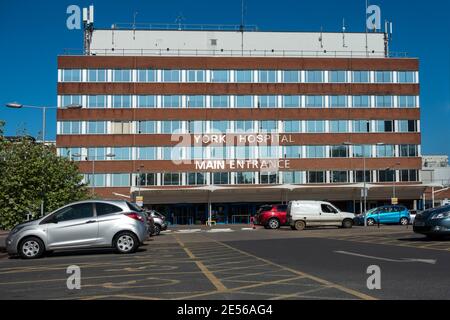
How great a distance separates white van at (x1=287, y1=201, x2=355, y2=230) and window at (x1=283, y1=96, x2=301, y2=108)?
3585 centimetres

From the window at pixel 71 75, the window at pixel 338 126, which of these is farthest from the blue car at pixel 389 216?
the window at pixel 71 75

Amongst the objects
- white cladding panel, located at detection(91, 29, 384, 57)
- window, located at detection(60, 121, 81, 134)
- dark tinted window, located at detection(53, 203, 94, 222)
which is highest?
white cladding panel, located at detection(91, 29, 384, 57)

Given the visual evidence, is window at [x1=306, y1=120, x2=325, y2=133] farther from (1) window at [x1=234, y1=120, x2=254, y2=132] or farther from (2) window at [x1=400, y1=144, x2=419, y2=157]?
(2) window at [x1=400, y1=144, x2=419, y2=157]

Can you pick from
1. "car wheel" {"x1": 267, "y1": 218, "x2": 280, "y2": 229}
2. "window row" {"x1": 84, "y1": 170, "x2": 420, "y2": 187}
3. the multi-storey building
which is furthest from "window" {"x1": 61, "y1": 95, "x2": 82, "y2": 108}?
"car wheel" {"x1": 267, "y1": 218, "x2": 280, "y2": 229}

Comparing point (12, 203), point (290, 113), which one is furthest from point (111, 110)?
point (12, 203)

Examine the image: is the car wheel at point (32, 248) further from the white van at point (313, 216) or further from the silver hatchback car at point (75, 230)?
the white van at point (313, 216)

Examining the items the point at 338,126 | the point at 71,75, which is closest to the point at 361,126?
the point at 338,126

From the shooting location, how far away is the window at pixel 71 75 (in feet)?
235

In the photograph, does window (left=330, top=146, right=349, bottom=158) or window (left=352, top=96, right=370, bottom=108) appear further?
window (left=352, top=96, right=370, bottom=108)

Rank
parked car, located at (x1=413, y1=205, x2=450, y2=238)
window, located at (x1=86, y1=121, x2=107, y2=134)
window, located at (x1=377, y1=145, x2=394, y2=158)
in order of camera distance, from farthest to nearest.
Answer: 1. window, located at (x1=377, y1=145, x2=394, y2=158)
2. window, located at (x1=86, y1=121, x2=107, y2=134)
3. parked car, located at (x1=413, y1=205, x2=450, y2=238)

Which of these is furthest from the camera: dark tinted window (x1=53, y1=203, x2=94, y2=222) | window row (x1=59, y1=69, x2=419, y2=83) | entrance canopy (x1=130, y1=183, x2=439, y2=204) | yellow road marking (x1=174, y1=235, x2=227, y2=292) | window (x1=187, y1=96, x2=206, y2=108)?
window (x1=187, y1=96, x2=206, y2=108)

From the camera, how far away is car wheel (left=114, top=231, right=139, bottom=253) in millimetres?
18094

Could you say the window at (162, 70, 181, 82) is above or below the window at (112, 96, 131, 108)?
above
